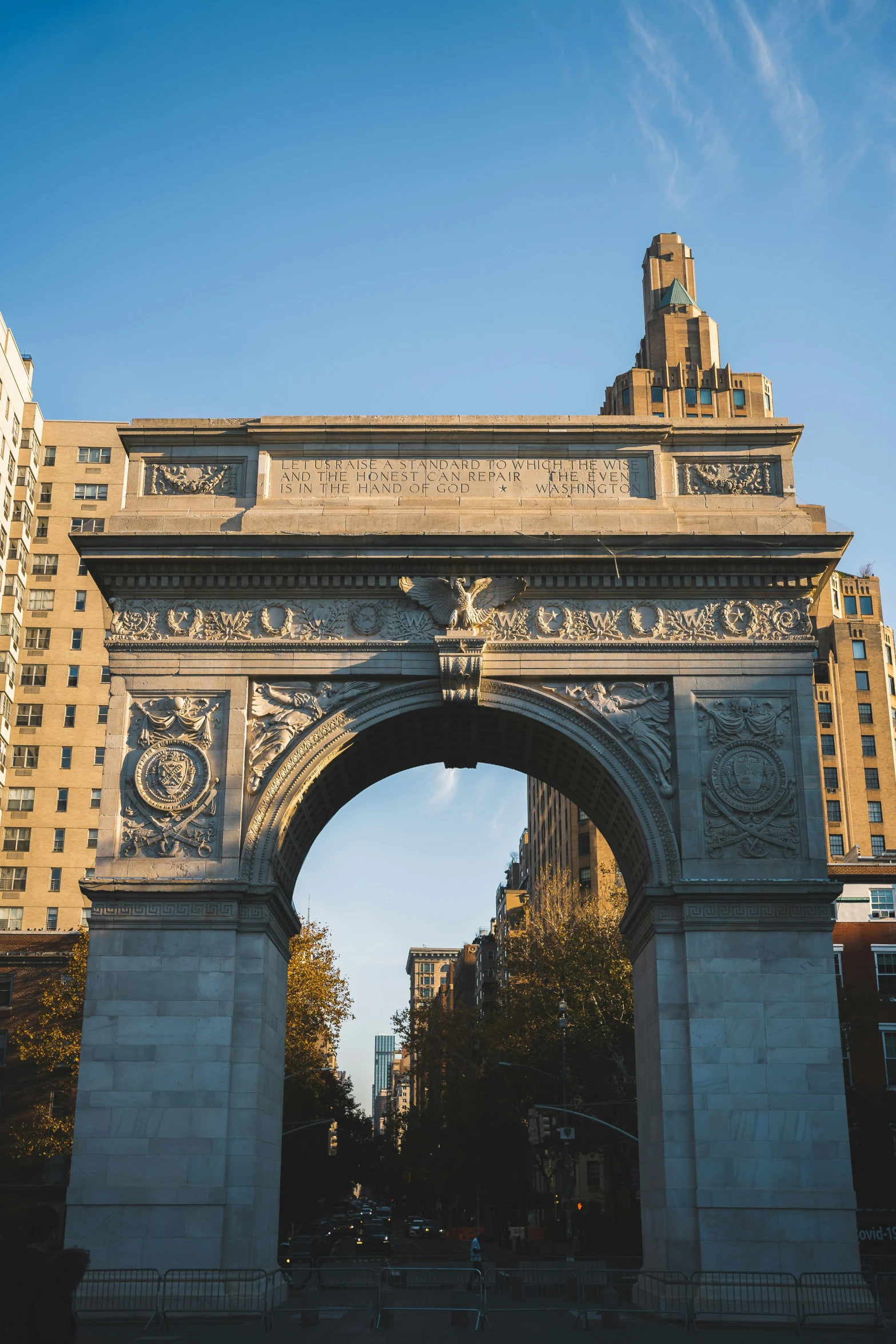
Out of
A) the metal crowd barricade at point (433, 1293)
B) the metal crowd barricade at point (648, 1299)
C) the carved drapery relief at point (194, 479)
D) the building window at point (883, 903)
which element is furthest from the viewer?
the building window at point (883, 903)

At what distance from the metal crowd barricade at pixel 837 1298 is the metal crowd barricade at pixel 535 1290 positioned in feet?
14.5

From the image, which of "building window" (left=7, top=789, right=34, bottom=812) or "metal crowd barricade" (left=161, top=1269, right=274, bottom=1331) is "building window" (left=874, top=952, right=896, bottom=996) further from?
"building window" (left=7, top=789, right=34, bottom=812)

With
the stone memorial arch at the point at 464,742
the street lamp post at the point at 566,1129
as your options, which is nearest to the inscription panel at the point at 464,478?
the stone memorial arch at the point at 464,742

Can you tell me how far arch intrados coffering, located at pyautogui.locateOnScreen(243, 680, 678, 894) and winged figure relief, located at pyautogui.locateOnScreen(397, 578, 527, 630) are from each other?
167cm

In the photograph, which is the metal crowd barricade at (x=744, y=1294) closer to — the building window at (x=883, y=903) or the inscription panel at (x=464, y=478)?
the inscription panel at (x=464, y=478)

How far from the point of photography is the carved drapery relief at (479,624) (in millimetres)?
30625

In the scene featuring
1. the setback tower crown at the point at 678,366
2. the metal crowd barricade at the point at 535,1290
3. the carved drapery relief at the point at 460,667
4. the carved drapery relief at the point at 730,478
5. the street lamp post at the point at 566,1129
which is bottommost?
the metal crowd barricade at the point at 535,1290

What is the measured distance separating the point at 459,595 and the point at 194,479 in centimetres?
740

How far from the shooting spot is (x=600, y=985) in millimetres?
52812

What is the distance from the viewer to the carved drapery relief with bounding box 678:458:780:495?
32.1 m

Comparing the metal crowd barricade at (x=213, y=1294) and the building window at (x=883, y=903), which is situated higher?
the building window at (x=883, y=903)

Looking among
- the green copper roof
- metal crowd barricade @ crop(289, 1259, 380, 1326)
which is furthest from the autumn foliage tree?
the green copper roof

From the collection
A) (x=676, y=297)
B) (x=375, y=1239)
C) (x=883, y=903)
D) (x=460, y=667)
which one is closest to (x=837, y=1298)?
(x=460, y=667)

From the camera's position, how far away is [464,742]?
33531 millimetres
